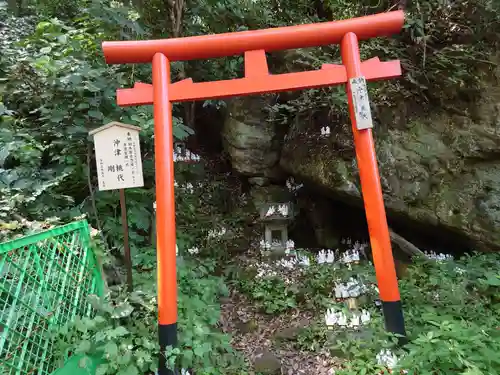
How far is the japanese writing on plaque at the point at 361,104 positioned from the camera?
3658 millimetres

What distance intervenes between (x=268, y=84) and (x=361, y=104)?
111 centimetres

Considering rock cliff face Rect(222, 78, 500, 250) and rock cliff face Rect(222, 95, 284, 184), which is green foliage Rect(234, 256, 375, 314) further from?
rock cliff face Rect(222, 95, 284, 184)

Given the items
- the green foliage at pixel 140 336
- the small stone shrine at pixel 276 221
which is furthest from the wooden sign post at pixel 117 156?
the small stone shrine at pixel 276 221

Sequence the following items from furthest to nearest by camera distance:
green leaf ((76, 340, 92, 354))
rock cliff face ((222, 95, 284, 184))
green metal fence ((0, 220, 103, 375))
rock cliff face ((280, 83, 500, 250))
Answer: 1. rock cliff face ((222, 95, 284, 184))
2. rock cliff face ((280, 83, 500, 250))
3. green leaf ((76, 340, 92, 354))
4. green metal fence ((0, 220, 103, 375))

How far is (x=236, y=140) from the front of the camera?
7379 mm

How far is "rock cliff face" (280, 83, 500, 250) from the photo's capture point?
189 inches

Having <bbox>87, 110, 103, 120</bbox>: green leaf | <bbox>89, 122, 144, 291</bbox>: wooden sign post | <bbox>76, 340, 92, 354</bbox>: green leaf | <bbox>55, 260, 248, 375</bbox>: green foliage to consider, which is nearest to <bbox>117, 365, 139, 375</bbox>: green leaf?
<bbox>55, 260, 248, 375</bbox>: green foliage

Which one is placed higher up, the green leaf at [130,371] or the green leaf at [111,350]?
the green leaf at [111,350]

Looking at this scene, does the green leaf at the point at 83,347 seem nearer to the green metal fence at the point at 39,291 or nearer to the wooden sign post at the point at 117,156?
the green metal fence at the point at 39,291

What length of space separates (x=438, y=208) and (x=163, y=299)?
452 centimetres

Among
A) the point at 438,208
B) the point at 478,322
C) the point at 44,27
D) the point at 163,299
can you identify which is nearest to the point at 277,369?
the point at 163,299

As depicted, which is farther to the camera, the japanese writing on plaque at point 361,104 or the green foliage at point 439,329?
the japanese writing on plaque at point 361,104

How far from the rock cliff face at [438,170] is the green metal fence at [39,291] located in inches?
170

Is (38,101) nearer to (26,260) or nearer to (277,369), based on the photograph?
(26,260)
